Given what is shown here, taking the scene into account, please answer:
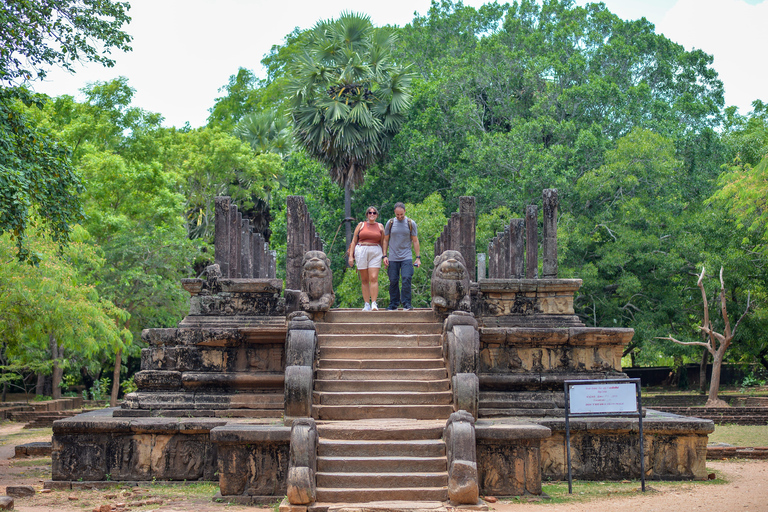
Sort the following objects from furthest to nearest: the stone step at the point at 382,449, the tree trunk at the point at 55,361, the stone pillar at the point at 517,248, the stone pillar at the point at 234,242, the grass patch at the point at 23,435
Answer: the tree trunk at the point at 55,361 → the grass patch at the point at 23,435 → the stone pillar at the point at 517,248 → the stone pillar at the point at 234,242 → the stone step at the point at 382,449

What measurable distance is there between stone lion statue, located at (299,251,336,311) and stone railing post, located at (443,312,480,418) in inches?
65.3

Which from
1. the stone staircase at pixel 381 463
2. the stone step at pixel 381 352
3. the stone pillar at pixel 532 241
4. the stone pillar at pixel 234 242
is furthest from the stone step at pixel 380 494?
the stone pillar at pixel 234 242

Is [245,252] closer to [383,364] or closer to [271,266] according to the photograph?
[271,266]

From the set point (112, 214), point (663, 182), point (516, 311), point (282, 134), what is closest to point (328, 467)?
point (516, 311)

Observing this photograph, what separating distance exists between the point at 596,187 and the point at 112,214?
566 inches

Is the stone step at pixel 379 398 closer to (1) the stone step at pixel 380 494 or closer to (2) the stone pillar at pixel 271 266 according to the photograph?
(1) the stone step at pixel 380 494

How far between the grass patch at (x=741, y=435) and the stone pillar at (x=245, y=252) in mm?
8806

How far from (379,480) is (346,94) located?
58.5 ft

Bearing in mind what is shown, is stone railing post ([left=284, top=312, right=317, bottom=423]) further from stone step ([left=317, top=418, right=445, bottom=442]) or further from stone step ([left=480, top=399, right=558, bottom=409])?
stone step ([left=480, top=399, right=558, bottom=409])

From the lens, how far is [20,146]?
379 inches

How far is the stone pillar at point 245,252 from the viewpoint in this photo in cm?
1404

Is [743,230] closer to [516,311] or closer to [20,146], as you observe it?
[516,311]

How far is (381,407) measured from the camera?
8.31 meters

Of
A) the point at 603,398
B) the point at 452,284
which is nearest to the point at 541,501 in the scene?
the point at 603,398
